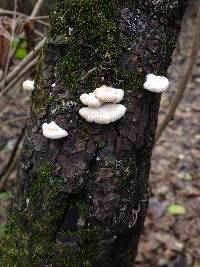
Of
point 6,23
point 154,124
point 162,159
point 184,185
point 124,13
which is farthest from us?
point 162,159

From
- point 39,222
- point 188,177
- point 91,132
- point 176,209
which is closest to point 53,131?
point 91,132

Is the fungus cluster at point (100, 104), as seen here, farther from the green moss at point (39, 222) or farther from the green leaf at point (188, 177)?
the green leaf at point (188, 177)

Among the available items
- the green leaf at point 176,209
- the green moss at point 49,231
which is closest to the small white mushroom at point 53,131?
the green moss at point 49,231

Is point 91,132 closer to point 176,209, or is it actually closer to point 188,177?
point 176,209

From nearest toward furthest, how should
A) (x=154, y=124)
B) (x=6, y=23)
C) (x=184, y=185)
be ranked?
(x=154, y=124), (x=6, y=23), (x=184, y=185)

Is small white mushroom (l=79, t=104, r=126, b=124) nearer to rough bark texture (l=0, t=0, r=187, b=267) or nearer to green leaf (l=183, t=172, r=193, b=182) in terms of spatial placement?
rough bark texture (l=0, t=0, r=187, b=267)

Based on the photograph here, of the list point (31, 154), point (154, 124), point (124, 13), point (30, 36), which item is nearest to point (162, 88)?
point (154, 124)

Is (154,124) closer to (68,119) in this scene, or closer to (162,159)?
(68,119)
